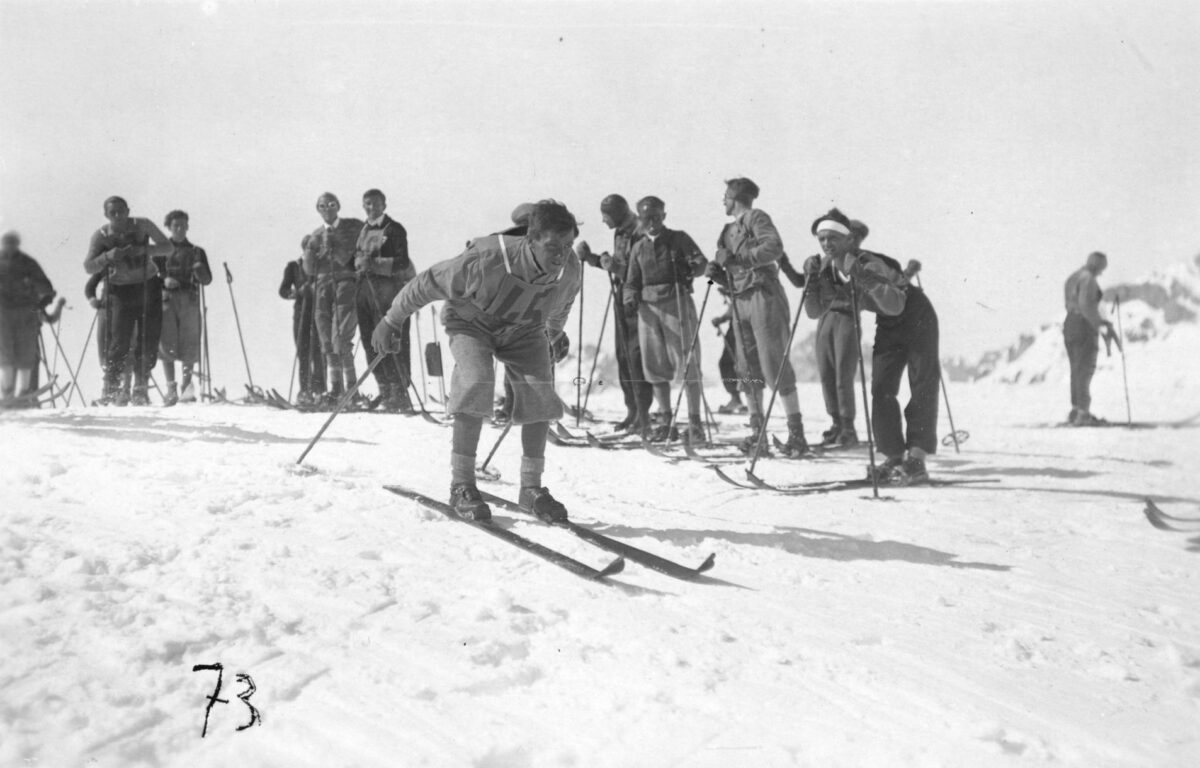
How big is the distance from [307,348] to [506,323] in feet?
17.8

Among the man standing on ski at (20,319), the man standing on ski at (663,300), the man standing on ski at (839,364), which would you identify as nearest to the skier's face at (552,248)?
the man standing on ski at (20,319)

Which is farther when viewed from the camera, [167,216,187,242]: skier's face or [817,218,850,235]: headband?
[167,216,187,242]: skier's face

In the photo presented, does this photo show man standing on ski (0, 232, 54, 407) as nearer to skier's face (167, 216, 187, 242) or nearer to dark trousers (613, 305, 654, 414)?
skier's face (167, 216, 187, 242)

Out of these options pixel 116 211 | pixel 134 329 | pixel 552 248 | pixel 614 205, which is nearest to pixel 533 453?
pixel 552 248

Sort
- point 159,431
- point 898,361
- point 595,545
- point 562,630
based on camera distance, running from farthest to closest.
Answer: point 159,431 < point 898,361 < point 595,545 < point 562,630

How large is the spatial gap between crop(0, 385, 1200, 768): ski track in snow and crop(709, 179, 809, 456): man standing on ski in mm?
1739

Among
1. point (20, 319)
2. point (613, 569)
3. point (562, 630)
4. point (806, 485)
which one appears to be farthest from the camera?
point (20, 319)

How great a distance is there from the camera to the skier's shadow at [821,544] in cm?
328

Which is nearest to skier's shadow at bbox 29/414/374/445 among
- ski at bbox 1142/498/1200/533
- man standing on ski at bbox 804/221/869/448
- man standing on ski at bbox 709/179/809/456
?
man standing on ski at bbox 709/179/809/456

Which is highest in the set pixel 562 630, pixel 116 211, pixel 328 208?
pixel 328 208

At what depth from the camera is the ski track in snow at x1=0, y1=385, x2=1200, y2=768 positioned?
1.73m

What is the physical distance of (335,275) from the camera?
24.1 ft

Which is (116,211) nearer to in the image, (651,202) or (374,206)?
(374,206)

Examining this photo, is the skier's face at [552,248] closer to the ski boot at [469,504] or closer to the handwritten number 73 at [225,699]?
the ski boot at [469,504]
